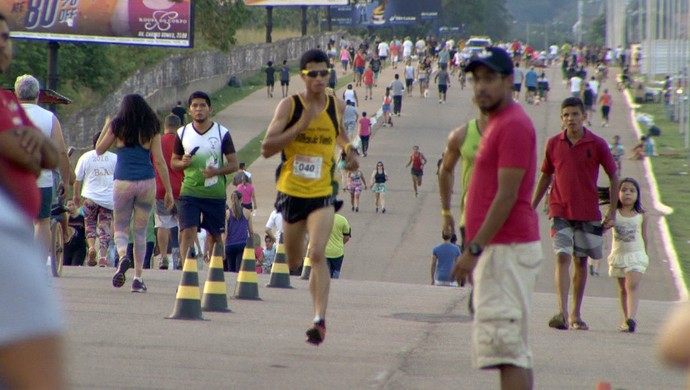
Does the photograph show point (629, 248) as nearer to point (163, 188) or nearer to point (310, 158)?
point (310, 158)

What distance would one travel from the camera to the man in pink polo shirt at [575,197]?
33.1 ft

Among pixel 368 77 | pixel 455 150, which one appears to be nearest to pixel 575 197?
pixel 455 150

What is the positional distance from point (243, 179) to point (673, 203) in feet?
41.9

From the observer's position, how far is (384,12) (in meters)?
113

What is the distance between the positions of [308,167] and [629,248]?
3915 mm

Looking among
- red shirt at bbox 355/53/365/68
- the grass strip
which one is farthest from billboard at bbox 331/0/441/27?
the grass strip

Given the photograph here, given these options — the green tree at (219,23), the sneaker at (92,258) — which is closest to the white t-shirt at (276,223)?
the sneaker at (92,258)

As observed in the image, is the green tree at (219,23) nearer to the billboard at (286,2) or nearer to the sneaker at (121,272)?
the billboard at (286,2)

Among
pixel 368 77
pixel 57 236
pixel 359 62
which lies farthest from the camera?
pixel 359 62

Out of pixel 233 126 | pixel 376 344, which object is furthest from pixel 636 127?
pixel 376 344

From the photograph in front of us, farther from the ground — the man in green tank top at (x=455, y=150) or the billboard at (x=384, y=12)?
the billboard at (x=384, y=12)

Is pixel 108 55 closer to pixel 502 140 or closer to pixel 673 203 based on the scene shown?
pixel 673 203

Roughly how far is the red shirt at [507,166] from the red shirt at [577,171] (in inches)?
167

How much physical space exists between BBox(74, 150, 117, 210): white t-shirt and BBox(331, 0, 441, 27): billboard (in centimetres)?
8986
